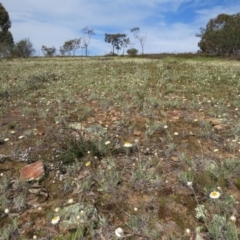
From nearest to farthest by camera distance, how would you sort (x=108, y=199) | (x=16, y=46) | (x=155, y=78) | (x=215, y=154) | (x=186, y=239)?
(x=186, y=239)
(x=108, y=199)
(x=215, y=154)
(x=155, y=78)
(x=16, y=46)

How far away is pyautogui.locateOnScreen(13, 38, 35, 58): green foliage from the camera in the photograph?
253 ft

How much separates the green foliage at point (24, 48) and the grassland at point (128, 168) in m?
76.7

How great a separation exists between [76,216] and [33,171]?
1.33 m

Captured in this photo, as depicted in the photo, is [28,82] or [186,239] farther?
[28,82]

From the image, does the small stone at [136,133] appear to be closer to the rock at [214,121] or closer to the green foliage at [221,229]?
the rock at [214,121]

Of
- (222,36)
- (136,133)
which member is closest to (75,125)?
(136,133)

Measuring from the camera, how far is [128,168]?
4297 mm

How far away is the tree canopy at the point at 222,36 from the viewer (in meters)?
72.2

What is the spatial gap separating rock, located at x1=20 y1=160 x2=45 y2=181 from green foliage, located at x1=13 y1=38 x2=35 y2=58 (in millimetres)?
78865

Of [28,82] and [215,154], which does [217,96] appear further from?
[28,82]

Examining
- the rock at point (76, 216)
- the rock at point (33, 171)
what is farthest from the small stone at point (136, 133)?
the rock at point (76, 216)

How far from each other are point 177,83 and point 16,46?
76.1 metres

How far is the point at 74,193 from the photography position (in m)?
3.77

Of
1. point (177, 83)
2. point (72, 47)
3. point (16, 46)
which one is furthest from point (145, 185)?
point (72, 47)
